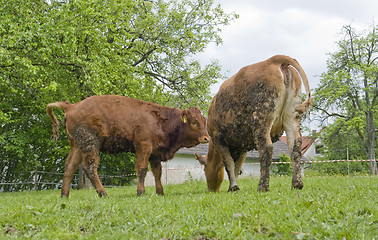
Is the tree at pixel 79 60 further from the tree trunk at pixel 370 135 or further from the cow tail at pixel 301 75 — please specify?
the tree trunk at pixel 370 135

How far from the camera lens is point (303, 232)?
348cm

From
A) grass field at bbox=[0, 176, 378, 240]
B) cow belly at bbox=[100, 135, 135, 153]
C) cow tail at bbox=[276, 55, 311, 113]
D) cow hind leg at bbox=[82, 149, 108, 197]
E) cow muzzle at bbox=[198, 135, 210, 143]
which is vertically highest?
cow tail at bbox=[276, 55, 311, 113]

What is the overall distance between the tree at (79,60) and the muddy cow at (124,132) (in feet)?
18.2

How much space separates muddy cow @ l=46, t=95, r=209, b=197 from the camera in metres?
8.38

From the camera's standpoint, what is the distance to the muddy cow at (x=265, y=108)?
23.7 feet

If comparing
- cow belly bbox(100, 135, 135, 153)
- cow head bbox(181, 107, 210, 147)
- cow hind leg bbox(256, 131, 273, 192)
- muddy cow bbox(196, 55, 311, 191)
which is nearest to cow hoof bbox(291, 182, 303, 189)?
muddy cow bbox(196, 55, 311, 191)

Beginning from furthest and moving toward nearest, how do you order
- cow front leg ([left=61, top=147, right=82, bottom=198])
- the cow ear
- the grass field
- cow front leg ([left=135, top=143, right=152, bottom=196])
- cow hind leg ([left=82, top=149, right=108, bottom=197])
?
the cow ear → cow front leg ([left=135, top=143, right=152, bottom=196]) → cow front leg ([left=61, top=147, right=82, bottom=198]) → cow hind leg ([left=82, top=149, right=108, bottom=197]) → the grass field

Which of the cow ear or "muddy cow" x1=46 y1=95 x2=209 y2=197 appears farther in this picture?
the cow ear

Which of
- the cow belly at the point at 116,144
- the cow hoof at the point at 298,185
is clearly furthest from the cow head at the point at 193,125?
the cow hoof at the point at 298,185

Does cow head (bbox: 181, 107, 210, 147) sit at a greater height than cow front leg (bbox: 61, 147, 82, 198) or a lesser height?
greater

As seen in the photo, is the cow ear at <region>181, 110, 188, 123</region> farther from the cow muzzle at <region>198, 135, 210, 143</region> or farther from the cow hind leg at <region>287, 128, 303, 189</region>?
the cow hind leg at <region>287, 128, 303, 189</region>

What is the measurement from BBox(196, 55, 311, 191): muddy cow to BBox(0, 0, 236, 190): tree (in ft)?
26.3

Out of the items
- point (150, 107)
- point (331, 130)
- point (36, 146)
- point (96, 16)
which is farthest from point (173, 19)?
point (331, 130)

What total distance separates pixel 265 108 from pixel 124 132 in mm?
3286
